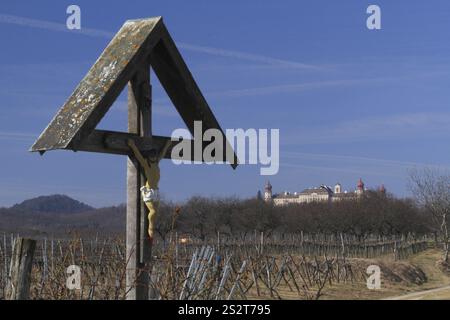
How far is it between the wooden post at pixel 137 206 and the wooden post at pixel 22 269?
0.67 m

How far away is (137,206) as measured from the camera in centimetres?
501

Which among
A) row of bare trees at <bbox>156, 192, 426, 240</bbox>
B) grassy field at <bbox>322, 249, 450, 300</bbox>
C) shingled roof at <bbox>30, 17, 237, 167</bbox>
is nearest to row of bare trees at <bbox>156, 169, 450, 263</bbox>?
row of bare trees at <bbox>156, 192, 426, 240</bbox>

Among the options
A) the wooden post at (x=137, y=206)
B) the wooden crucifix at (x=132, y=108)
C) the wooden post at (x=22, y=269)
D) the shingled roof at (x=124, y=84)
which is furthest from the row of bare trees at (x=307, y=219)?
the wooden post at (x=22, y=269)

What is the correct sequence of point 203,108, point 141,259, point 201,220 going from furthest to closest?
1. point 201,220
2. point 203,108
3. point 141,259

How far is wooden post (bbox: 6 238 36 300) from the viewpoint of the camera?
4680 mm

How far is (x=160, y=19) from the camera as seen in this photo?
16.8 ft

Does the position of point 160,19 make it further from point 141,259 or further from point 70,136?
point 141,259

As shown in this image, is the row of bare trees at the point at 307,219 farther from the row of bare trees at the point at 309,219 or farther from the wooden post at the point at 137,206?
the wooden post at the point at 137,206

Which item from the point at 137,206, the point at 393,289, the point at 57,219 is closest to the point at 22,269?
the point at 137,206

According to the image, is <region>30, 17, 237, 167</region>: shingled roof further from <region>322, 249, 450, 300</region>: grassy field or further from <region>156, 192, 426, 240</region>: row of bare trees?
<region>156, 192, 426, 240</region>: row of bare trees

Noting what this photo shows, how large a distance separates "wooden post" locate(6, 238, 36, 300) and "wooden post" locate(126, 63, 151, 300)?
67 centimetres

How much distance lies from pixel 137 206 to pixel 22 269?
2.90 ft
